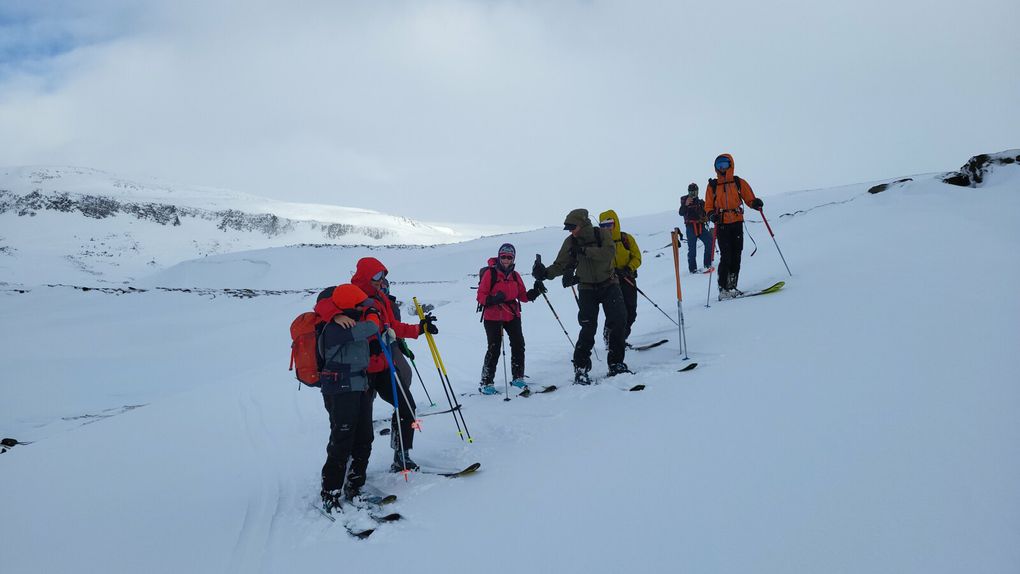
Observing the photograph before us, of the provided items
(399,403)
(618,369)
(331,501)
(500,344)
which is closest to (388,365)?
(399,403)

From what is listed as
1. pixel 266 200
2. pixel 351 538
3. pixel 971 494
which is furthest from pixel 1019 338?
pixel 266 200

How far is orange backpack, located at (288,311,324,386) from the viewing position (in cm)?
422

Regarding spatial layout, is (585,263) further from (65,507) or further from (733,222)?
(65,507)

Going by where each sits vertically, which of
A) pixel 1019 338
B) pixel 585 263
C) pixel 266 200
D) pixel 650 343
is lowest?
pixel 650 343

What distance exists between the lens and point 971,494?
253cm

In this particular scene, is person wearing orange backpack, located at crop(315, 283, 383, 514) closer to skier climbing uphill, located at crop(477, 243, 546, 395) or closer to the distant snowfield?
the distant snowfield

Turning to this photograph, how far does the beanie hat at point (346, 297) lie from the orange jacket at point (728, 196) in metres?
6.05

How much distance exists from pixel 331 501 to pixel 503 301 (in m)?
3.22

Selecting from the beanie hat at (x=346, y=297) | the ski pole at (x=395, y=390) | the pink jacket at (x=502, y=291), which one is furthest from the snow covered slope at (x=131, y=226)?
the beanie hat at (x=346, y=297)

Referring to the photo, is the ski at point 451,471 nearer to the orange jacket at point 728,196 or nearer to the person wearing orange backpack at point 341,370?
the person wearing orange backpack at point 341,370

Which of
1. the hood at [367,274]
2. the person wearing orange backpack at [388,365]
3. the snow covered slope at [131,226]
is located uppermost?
the snow covered slope at [131,226]

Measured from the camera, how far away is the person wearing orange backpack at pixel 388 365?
4.81 meters

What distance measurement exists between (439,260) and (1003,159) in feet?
86.5

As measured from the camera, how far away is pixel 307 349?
4.25 metres
